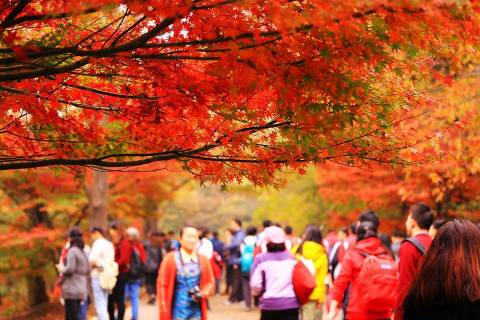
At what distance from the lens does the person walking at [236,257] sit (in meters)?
22.4

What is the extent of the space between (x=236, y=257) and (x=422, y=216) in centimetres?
1553

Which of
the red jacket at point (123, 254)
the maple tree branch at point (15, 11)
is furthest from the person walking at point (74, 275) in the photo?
the maple tree branch at point (15, 11)

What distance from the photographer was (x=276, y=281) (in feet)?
30.8

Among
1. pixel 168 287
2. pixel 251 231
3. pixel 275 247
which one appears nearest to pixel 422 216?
pixel 275 247

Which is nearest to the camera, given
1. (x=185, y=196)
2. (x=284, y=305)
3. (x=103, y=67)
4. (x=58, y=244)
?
(x=103, y=67)

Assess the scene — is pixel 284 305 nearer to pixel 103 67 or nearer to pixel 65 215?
pixel 103 67

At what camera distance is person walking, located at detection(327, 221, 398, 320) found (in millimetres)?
8367

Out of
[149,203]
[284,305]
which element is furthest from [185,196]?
[284,305]

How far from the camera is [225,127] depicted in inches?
230

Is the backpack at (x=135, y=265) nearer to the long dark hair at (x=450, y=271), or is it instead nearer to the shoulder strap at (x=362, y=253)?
the shoulder strap at (x=362, y=253)

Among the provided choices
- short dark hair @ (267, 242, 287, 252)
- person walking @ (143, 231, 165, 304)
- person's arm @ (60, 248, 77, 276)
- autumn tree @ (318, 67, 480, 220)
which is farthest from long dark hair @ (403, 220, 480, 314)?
person walking @ (143, 231, 165, 304)

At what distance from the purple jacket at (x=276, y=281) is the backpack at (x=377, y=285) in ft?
3.76

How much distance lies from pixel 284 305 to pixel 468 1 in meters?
5.61

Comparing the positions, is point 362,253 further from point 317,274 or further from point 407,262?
point 317,274
